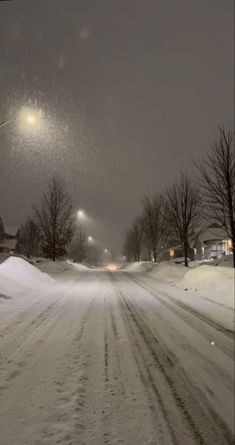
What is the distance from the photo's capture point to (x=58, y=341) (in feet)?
→ 21.8

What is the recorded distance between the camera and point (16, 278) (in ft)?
52.0

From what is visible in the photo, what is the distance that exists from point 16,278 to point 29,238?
66971 millimetres

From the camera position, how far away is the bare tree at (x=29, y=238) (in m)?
80.4

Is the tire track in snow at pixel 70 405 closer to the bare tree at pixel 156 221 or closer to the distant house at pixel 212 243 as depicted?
the bare tree at pixel 156 221

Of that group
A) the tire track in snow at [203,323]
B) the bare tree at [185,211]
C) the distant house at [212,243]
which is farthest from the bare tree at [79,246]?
the tire track in snow at [203,323]

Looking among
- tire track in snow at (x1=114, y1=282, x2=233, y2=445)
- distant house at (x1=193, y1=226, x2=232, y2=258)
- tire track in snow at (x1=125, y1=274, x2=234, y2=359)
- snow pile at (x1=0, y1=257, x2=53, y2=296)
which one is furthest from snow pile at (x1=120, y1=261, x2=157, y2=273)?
tire track in snow at (x1=114, y1=282, x2=233, y2=445)

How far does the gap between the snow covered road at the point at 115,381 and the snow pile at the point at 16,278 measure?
16.6 feet

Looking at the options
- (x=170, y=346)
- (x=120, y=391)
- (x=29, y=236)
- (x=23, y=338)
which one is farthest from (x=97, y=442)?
(x=29, y=236)

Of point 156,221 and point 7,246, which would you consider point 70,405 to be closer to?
point 156,221

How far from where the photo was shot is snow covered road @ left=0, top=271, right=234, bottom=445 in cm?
350

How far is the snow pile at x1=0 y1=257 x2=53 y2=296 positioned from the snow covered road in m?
5.05

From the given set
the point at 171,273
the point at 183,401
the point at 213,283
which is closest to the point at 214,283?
the point at 213,283

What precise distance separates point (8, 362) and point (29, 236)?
7808cm

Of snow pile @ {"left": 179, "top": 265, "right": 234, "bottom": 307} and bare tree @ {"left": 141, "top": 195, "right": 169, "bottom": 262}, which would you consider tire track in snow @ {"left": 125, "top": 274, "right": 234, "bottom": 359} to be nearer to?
snow pile @ {"left": 179, "top": 265, "right": 234, "bottom": 307}
